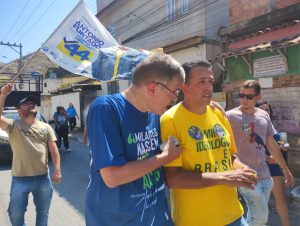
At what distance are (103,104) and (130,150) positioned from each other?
30 cm

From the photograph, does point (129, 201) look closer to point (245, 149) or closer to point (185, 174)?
point (185, 174)

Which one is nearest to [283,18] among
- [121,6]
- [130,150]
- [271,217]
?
[271,217]

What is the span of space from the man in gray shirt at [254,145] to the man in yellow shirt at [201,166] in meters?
1.31

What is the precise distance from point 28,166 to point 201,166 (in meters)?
2.33

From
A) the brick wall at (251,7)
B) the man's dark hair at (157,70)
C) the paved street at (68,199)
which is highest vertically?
the brick wall at (251,7)

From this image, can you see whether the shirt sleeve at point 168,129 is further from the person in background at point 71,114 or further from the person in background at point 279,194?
the person in background at point 71,114

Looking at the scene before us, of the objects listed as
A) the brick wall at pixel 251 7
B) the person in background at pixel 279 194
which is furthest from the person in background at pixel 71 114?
the person in background at pixel 279 194

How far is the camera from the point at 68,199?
6746 mm

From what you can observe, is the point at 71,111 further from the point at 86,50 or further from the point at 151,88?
the point at 151,88

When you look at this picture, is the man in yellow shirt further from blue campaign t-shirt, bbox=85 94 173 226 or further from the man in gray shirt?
the man in gray shirt

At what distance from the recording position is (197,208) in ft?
7.61

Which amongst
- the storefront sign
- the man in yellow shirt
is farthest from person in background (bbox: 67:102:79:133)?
the man in yellow shirt

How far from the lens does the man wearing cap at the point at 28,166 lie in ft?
12.4

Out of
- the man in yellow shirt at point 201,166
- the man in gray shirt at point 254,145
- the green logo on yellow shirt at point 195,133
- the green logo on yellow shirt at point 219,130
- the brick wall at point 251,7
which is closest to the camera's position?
the man in yellow shirt at point 201,166
